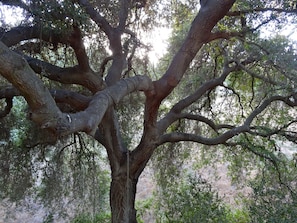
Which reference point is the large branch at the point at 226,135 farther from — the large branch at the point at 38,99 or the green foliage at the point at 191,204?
the large branch at the point at 38,99

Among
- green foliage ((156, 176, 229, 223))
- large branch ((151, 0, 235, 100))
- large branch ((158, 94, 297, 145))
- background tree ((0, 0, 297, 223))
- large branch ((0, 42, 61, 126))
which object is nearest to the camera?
large branch ((0, 42, 61, 126))

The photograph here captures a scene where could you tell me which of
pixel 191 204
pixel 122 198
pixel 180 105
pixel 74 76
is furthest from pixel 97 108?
pixel 191 204

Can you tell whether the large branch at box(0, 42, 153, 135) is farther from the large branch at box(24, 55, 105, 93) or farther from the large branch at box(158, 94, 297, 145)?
the large branch at box(158, 94, 297, 145)

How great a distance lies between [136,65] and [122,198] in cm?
210

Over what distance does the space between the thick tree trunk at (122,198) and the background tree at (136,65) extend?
13 millimetres

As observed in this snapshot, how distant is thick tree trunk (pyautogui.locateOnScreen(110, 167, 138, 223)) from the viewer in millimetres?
4273

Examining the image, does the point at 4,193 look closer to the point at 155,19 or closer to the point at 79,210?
the point at 79,210

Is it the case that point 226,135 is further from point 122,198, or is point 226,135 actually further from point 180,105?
point 122,198

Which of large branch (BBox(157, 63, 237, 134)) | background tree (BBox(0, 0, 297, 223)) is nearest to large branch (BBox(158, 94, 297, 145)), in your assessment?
background tree (BBox(0, 0, 297, 223))

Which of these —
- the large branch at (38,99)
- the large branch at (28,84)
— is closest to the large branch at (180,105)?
the large branch at (38,99)

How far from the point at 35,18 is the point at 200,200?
3.16m

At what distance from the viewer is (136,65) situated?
17.4ft

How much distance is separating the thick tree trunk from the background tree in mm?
13

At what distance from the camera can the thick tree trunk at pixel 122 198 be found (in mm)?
4273
